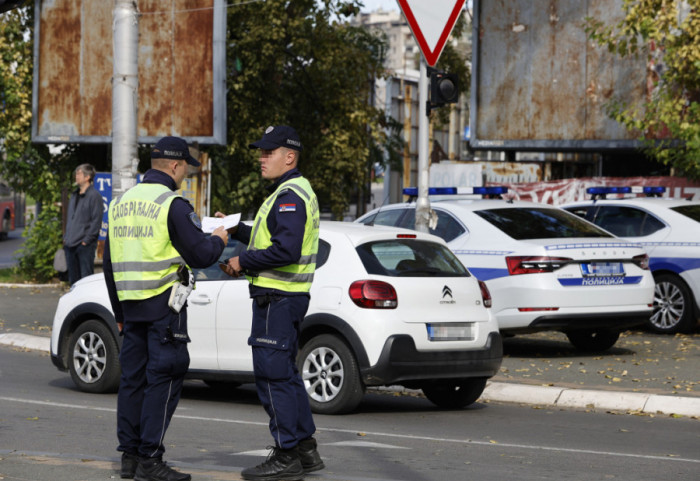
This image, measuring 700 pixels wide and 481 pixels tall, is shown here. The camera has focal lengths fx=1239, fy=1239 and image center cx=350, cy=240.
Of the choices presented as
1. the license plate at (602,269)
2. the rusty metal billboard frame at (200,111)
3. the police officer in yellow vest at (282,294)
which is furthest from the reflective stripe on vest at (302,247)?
the rusty metal billboard frame at (200,111)

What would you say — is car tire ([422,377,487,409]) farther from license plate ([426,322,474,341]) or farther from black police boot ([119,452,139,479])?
black police boot ([119,452,139,479])

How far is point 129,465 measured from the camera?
623 centimetres

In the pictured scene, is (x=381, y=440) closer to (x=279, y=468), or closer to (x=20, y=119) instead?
(x=279, y=468)

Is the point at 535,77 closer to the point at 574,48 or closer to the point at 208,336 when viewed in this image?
the point at 574,48

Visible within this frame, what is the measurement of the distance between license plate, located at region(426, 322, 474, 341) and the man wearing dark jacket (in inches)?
280

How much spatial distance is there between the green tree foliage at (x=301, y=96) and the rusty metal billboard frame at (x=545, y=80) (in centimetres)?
322

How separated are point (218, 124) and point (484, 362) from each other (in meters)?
13.9

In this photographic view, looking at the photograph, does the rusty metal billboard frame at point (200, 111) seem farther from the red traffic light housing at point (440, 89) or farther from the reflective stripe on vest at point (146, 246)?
the reflective stripe on vest at point (146, 246)

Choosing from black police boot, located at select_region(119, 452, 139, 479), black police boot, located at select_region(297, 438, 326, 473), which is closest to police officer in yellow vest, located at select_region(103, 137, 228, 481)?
black police boot, located at select_region(119, 452, 139, 479)

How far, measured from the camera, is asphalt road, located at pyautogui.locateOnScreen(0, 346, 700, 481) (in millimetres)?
6785

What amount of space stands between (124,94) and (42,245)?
11.2 meters

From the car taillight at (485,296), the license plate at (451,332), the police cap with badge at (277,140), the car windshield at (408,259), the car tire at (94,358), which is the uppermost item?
the police cap with badge at (277,140)

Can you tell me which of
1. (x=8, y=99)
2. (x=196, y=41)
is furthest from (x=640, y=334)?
(x=8, y=99)

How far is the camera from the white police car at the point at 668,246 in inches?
580
